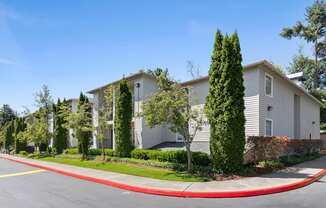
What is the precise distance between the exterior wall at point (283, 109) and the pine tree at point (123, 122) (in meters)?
8.98

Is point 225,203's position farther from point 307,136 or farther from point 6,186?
point 307,136

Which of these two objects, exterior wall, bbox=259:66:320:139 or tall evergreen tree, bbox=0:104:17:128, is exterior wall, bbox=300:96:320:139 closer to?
exterior wall, bbox=259:66:320:139

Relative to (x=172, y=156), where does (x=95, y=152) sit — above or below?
below

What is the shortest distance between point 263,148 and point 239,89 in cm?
366

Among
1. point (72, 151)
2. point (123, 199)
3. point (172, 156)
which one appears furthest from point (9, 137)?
point (123, 199)

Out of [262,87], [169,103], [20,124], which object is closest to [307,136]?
[262,87]

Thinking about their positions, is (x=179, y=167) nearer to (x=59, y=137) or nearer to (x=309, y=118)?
(x=309, y=118)

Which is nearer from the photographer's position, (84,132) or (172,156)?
(172,156)

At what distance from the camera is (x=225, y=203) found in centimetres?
919

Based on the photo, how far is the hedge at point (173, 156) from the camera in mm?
15817

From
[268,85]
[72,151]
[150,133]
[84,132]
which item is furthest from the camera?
[72,151]

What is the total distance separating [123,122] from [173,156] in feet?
20.4

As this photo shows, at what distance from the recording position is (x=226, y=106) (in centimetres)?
1449

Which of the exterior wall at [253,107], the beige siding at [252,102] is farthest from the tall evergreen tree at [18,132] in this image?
the beige siding at [252,102]
